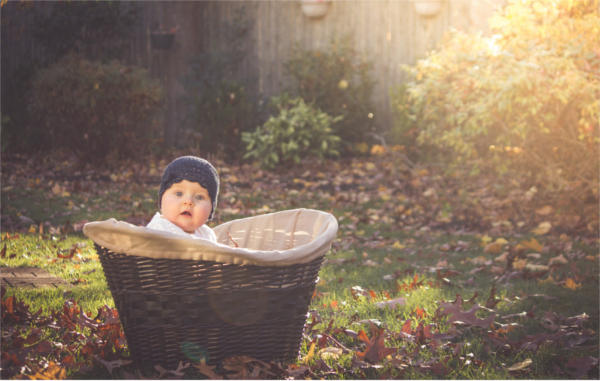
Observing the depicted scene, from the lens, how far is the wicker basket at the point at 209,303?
246cm

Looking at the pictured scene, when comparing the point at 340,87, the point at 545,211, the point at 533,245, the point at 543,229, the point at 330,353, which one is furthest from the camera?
the point at 340,87

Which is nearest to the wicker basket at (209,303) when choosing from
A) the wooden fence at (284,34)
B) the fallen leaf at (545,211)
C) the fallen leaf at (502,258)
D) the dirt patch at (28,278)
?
the dirt patch at (28,278)

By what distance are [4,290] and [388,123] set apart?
831 centimetres

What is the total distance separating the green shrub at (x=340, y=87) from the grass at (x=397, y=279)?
3.05 m

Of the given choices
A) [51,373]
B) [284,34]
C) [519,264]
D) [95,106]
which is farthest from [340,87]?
[51,373]

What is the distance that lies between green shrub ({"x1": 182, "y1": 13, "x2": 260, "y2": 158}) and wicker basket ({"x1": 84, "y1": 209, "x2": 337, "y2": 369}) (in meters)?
7.76

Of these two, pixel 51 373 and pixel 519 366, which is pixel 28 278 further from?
pixel 519 366

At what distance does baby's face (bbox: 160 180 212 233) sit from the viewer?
2820 millimetres

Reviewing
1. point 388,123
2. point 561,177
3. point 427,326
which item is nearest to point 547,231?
point 561,177

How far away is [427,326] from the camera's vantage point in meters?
3.13

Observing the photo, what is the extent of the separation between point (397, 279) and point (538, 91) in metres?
2.47

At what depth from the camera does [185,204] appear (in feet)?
9.25

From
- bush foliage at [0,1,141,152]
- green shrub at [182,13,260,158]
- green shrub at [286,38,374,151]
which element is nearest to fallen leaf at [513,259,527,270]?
green shrub at [286,38,374,151]

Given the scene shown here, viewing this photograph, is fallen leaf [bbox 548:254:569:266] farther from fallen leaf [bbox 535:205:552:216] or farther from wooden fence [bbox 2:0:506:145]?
wooden fence [bbox 2:0:506:145]
